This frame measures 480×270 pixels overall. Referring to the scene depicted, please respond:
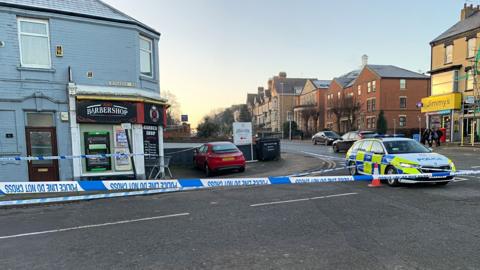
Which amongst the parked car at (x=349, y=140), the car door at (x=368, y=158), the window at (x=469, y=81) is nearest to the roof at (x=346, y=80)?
the window at (x=469, y=81)

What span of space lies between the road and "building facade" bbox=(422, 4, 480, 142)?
75.5 feet

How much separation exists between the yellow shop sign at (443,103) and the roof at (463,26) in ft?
19.4

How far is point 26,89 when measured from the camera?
10461mm

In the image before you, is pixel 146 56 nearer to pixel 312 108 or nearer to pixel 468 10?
pixel 468 10

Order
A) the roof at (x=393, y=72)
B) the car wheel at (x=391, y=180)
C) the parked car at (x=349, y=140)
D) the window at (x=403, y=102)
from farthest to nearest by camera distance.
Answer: the window at (x=403, y=102) < the roof at (x=393, y=72) < the parked car at (x=349, y=140) < the car wheel at (x=391, y=180)

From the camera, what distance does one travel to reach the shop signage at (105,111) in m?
11.0

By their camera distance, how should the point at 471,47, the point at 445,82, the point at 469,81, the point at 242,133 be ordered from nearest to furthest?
the point at 242,133 < the point at 471,47 < the point at 469,81 < the point at 445,82

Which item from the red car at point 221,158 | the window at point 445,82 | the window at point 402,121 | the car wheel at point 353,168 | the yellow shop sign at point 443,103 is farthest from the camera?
the window at point 402,121

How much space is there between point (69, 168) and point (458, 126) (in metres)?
31.3

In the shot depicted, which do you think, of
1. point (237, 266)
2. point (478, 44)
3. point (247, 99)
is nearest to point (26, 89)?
point (237, 266)

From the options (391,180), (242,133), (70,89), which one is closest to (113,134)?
(70,89)

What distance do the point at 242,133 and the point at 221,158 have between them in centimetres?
413

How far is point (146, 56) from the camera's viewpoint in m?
12.8

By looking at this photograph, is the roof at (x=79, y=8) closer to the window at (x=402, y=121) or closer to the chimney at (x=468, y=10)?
the chimney at (x=468, y=10)
